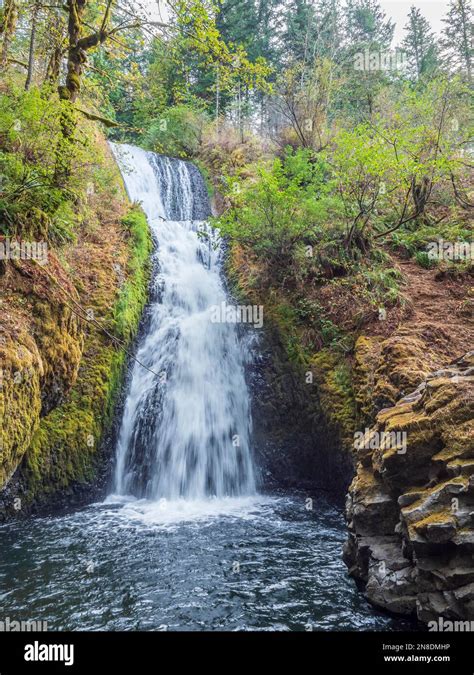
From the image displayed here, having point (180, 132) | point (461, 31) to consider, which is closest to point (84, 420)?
point (180, 132)

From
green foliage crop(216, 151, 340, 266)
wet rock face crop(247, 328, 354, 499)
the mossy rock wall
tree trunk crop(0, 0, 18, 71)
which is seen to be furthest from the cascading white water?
tree trunk crop(0, 0, 18, 71)

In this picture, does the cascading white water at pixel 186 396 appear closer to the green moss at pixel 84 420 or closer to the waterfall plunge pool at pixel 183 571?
the green moss at pixel 84 420

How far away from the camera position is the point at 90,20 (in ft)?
33.3

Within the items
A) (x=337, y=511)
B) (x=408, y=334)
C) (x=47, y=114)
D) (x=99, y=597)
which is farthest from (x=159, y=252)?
(x=99, y=597)

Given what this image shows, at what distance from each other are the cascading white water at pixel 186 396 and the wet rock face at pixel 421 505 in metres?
3.93

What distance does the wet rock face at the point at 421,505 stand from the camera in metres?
3.92

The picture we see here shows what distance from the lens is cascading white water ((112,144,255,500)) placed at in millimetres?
8648

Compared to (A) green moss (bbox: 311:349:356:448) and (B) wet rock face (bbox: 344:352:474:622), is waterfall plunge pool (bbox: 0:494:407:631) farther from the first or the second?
(A) green moss (bbox: 311:349:356:448)

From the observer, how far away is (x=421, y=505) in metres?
4.24

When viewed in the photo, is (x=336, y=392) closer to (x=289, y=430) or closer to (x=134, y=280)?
(x=289, y=430)

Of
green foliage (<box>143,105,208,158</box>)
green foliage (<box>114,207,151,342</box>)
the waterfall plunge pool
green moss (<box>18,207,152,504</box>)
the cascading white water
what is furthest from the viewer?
green foliage (<box>143,105,208,158</box>)

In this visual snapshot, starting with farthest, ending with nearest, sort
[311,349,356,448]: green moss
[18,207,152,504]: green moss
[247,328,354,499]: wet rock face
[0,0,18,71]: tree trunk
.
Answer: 1. [247,328,354,499]: wet rock face
2. [311,349,356,448]: green moss
3. [18,207,152,504]: green moss
4. [0,0,18,71]: tree trunk

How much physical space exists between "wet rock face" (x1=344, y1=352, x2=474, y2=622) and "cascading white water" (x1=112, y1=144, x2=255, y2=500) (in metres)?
3.93
